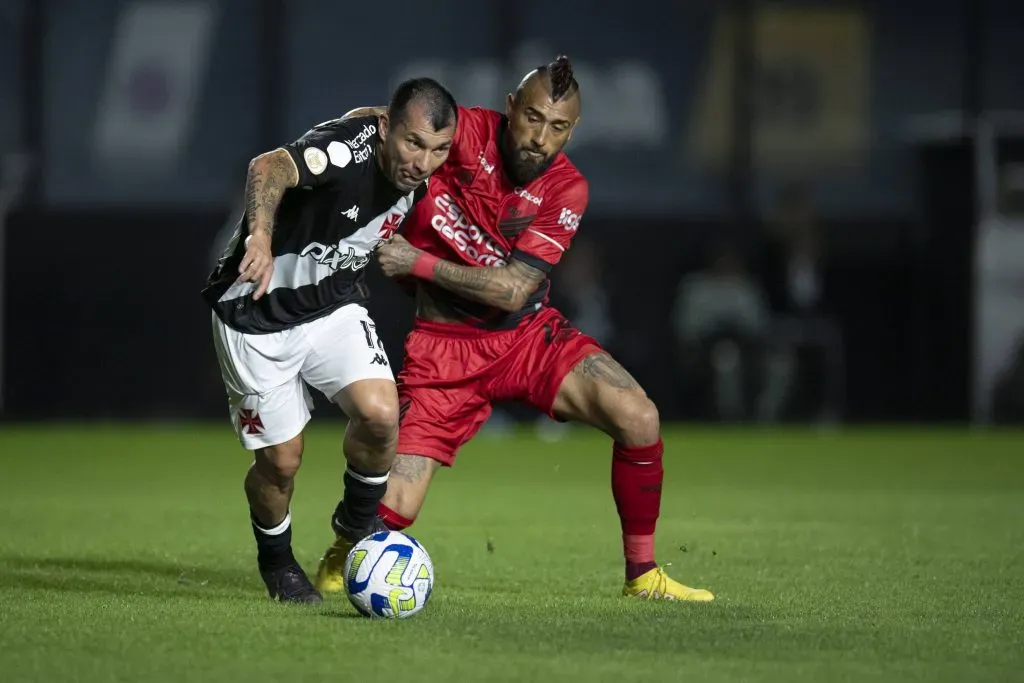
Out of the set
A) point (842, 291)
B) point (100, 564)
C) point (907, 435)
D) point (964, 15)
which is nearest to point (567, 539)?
point (100, 564)

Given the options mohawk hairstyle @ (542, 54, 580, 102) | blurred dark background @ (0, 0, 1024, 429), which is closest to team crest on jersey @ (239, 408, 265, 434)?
mohawk hairstyle @ (542, 54, 580, 102)

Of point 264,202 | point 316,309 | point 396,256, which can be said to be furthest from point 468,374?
point 264,202

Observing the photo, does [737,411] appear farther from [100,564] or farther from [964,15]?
[100,564]

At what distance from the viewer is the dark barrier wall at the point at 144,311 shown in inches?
680

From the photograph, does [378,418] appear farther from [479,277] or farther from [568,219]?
[568,219]

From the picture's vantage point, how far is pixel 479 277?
660cm

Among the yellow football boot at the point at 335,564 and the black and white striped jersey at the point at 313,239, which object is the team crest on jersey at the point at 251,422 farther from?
the yellow football boot at the point at 335,564

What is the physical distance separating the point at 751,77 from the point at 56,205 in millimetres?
7720

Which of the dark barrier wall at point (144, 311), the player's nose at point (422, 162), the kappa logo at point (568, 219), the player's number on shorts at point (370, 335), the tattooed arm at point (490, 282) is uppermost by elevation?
the player's nose at point (422, 162)

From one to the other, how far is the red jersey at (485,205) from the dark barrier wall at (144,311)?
994cm

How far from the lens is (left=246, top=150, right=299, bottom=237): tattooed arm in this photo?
582cm

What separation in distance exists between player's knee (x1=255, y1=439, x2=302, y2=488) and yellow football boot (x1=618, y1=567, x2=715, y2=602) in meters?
1.34

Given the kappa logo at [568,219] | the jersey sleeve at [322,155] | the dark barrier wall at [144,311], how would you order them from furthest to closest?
the dark barrier wall at [144,311] → the kappa logo at [568,219] → the jersey sleeve at [322,155]

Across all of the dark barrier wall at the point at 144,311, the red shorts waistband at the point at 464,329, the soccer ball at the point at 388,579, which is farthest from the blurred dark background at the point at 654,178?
the soccer ball at the point at 388,579
